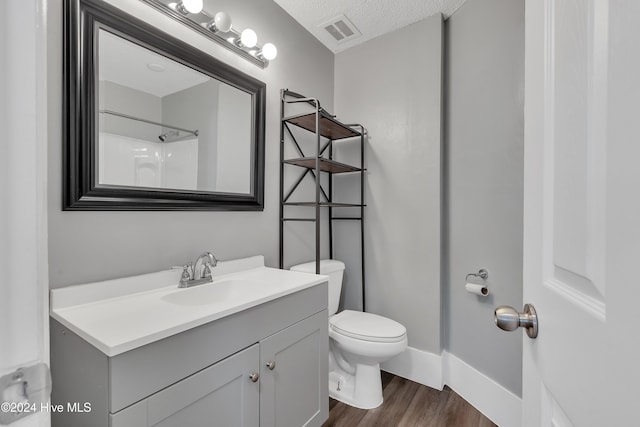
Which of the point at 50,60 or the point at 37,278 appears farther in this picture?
the point at 50,60

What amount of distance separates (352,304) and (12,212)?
7.20ft

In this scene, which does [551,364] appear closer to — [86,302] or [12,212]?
[12,212]

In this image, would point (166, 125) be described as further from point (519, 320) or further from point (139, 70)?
point (519, 320)

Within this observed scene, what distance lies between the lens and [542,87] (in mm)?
539

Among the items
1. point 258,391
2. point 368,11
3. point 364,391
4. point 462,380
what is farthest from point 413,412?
point 368,11

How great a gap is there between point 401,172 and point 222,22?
4.72ft

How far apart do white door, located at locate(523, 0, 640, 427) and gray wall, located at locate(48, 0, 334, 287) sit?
1.31 meters

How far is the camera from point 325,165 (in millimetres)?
2043

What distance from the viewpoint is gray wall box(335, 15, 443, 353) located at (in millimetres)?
1939

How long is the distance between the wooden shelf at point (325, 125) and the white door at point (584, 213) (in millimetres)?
1332

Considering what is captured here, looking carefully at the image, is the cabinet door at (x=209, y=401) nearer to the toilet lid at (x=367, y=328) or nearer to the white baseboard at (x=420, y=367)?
the toilet lid at (x=367, y=328)

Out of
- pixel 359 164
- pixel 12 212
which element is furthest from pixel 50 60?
pixel 359 164

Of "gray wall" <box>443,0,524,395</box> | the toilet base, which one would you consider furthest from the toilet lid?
"gray wall" <box>443,0,524,395</box>

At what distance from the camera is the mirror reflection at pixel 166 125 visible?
3.57 ft
